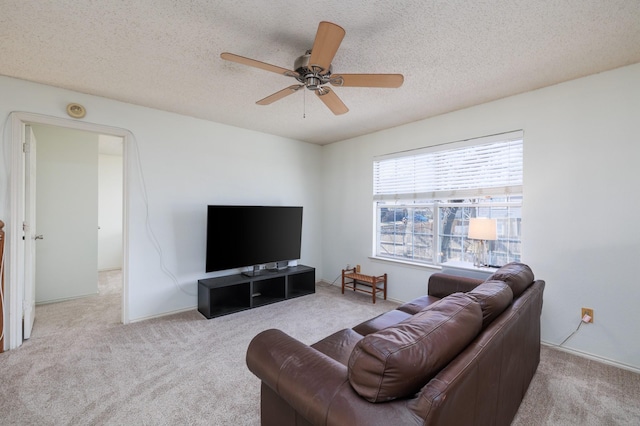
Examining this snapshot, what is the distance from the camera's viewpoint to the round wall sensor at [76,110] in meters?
2.87

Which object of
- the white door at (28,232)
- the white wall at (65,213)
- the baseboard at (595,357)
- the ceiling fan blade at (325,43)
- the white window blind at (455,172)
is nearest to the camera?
the ceiling fan blade at (325,43)

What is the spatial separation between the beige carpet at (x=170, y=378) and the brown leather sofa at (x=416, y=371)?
1.82 feet

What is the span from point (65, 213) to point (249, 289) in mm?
2846

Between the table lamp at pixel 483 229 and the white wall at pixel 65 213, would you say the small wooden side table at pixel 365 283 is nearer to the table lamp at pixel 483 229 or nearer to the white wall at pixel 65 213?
the table lamp at pixel 483 229

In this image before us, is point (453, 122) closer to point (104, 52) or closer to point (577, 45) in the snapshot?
point (577, 45)

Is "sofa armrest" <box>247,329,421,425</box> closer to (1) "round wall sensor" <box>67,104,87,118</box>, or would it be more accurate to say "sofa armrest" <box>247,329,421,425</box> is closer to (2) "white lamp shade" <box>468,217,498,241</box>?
(2) "white lamp shade" <box>468,217,498,241</box>

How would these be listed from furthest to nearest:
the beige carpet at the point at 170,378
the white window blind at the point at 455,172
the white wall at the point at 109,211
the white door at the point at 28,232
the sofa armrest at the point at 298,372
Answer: the white wall at the point at 109,211 → the white window blind at the point at 455,172 → the white door at the point at 28,232 → the beige carpet at the point at 170,378 → the sofa armrest at the point at 298,372

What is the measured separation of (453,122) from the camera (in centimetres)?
344

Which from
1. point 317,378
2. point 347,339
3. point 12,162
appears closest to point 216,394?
point 347,339

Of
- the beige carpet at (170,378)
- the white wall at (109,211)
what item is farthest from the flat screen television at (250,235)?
the white wall at (109,211)

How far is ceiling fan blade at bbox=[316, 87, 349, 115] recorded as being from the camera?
2.18m

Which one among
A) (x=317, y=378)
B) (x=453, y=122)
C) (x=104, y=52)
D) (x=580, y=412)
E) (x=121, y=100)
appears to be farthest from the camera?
(x=453, y=122)

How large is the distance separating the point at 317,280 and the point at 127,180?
3.23 metres

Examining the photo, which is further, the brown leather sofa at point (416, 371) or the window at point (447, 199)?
the window at point (447, 199)
